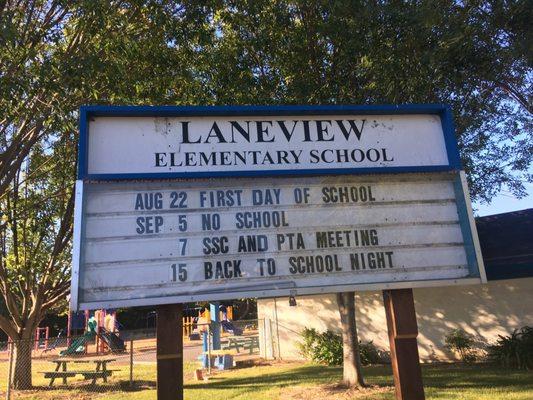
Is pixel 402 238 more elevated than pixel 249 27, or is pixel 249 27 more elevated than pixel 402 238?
pixel 249 27

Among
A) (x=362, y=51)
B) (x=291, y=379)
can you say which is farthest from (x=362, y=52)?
(x=291, y=379)

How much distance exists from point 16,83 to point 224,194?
19.4 feet

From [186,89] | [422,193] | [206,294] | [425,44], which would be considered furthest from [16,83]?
[425,44]

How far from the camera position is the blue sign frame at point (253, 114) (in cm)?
456

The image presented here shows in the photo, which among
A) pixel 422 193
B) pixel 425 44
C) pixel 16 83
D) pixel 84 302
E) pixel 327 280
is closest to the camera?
pixel 84 302

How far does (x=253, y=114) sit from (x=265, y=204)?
0.89m

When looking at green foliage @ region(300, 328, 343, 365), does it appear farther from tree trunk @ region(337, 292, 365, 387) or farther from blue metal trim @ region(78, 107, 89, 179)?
blue metal trim @ region(78, 107, 89, 179)

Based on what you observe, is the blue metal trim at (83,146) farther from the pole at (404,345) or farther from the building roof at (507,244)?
the building roof at (507,244)

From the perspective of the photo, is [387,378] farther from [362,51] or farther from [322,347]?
[362,51]

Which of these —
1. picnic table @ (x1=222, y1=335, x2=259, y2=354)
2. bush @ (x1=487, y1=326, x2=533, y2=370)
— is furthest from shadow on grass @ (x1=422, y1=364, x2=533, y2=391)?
picnic table @ (x1=222, y1=335, x2=259, y2=354)

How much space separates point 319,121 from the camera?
510 cm

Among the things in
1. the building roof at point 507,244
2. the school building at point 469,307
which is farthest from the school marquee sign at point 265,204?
the school building at point 469,307

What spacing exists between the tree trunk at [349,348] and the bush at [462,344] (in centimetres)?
423

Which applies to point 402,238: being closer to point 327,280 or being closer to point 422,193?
point 422,193
